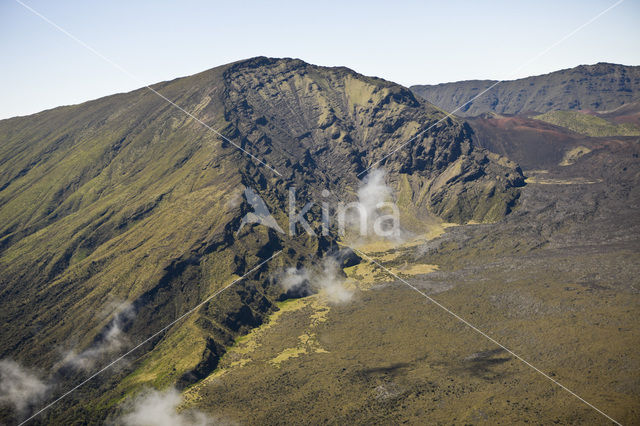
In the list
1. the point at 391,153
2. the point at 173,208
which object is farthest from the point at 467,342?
the point at 391,153

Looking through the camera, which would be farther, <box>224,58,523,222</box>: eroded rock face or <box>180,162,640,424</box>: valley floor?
<box>224,58,523,222</box>: eroded rock face

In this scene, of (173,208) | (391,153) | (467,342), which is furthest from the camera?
(391,153)

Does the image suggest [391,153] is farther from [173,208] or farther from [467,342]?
[467,342]

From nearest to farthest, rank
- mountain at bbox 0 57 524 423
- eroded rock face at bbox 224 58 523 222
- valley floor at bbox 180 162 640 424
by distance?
valley floor at bbox 180 162 640 424 → mountain at bbox 0 57 524 423 → eroded rock face at bbox 224 58 523 222

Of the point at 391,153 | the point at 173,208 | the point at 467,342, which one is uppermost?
the point at 391,153

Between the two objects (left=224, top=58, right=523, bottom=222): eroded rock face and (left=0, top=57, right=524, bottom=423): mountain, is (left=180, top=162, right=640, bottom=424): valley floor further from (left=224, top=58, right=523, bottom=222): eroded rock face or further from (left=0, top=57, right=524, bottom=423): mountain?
(left=224, top=58, right=523, bottom=222): eroded rock face

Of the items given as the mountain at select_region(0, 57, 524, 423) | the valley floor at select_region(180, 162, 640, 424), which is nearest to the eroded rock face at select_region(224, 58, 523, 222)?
the mountain at select_region(0, 57, 524, 423)

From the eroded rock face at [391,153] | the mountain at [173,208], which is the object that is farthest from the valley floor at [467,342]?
the eroded rock face at [391,153]

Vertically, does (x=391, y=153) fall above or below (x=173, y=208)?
above
